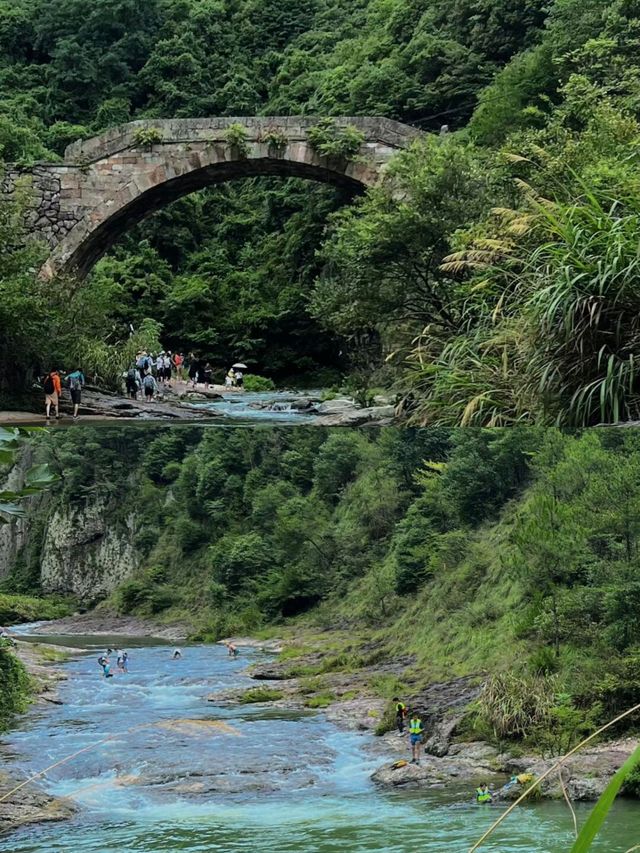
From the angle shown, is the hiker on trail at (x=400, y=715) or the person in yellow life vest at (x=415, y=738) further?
the hiker on trail at (x=400, y=715)

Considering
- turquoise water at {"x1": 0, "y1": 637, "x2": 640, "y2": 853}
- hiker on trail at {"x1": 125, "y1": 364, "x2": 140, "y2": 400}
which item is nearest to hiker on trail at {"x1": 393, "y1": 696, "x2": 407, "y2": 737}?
turquoise water at {"x1": 0, "y1": 637, "x2": 640, "y2": 853}

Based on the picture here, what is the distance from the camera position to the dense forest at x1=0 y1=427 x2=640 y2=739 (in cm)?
1859

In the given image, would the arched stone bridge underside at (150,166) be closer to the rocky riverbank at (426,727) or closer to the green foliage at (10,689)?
the green foliage at (10,689)

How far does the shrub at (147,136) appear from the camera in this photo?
Answer: 2250 centimetres

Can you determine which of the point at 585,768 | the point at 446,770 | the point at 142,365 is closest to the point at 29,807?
the point at 446,770

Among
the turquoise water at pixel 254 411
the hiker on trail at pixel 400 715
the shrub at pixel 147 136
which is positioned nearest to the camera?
the turquoise water at pixel 254 411

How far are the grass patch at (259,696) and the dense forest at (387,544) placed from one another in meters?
2.76

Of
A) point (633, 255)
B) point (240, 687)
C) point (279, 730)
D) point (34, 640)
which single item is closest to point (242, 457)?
point (34, 640)

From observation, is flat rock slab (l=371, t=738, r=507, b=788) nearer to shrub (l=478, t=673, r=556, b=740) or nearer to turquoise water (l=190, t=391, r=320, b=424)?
shrub (l=478, t=673, r=556, b=740)

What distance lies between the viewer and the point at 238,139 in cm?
2195

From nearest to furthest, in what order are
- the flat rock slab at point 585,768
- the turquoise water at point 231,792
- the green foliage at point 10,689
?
1. the turquoise water at point 231,792
2. the flat rock slab at point 585,768
3. the green foliage at point 10,689

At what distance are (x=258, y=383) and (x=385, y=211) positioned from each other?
17268 mm

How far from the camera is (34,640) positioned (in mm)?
33281

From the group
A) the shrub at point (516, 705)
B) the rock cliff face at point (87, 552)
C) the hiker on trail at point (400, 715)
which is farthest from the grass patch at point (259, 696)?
the rock cliff face at point (87, 552)
